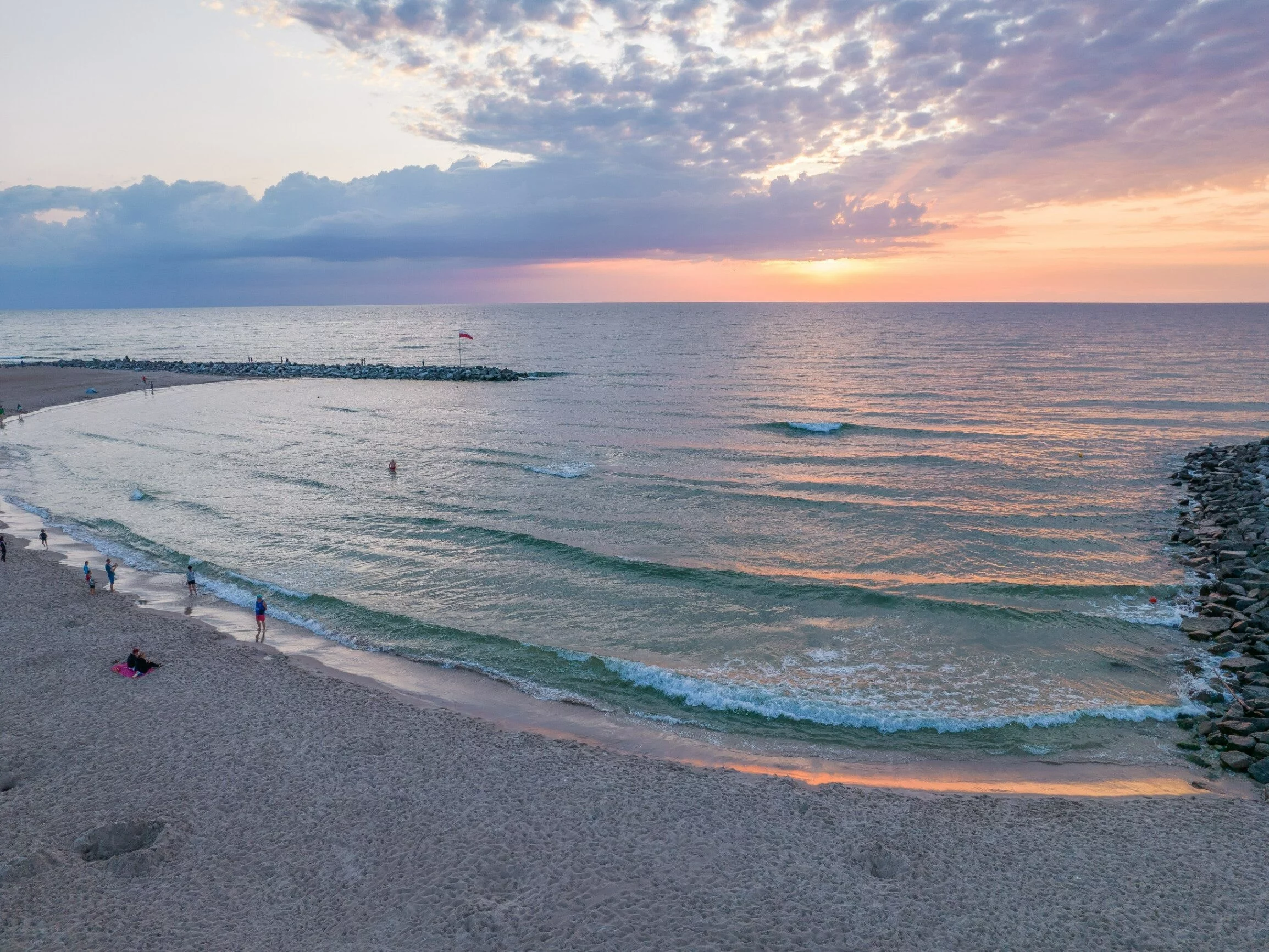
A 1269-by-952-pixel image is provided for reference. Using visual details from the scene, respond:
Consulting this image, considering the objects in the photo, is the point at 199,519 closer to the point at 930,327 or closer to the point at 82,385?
the point at 82,385

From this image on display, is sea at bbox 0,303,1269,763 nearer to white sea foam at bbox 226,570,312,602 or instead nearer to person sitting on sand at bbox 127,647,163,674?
white sea foam at bbox 226,570,312,602

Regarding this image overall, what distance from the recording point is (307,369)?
318 feet

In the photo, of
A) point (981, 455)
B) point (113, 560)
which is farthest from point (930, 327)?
point (113, 560)

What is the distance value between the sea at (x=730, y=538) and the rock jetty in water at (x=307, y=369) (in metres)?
19.9

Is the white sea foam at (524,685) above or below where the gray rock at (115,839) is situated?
below

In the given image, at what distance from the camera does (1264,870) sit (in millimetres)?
11820

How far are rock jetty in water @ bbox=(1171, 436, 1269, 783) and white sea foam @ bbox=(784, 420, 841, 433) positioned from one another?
760 inches

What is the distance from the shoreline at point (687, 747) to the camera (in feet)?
48.6

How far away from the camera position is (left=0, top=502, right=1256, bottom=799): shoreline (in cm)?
1481

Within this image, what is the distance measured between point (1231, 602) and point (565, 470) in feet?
95.9

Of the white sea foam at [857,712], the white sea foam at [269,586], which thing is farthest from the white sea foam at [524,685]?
the white sea foam at [269,586]

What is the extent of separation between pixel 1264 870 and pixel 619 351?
111 m

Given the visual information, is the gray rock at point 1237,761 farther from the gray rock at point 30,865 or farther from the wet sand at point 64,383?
the wet sand at point 64,383

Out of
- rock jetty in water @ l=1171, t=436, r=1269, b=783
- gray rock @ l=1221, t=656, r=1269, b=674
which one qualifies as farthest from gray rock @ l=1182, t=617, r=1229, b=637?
gray rock @ l=1221, t=656, r=1269, b=674
